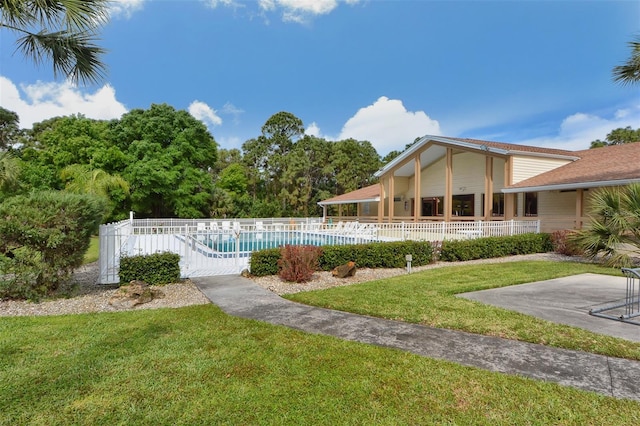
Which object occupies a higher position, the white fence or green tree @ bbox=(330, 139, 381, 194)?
green tree @ bbox=(330, 139, 381, 194)

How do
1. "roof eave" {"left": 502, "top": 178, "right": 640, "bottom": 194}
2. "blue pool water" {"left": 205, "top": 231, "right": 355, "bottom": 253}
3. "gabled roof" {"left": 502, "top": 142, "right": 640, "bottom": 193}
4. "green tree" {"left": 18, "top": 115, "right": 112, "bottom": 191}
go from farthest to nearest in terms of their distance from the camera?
"green tree" {"left": 18, "top": 115, "right": 112, "bottom": 191}, "gabled roof" {"left": 502, "top": 142, "right": 640, "bottom": 193}, "roof eave" {"left": 502, "top": 178, "right": 640, "bottom": 194}, "blue pool water" {"left": 205, "top": 231, "right": 355, "bottom": 253}

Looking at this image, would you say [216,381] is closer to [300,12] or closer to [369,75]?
[300,12]

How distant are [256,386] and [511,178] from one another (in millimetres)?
18678

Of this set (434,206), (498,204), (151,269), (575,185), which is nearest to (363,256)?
(151,269)

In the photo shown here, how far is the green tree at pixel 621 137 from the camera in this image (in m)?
36.5

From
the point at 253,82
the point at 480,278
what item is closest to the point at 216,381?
the point at 480,278

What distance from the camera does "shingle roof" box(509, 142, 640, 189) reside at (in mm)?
14109

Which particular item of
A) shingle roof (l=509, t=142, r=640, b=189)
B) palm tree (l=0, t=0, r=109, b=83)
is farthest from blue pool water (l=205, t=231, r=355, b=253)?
shingle roof (l=509, t=142, r=640, b=189)

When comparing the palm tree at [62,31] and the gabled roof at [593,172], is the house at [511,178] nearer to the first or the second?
the gabled roof at [593,172]

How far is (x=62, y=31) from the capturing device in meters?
6.99

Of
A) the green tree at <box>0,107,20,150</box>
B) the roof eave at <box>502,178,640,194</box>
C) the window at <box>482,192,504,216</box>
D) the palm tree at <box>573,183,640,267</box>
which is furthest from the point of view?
the green tree at <box>0,107,20,150</box>

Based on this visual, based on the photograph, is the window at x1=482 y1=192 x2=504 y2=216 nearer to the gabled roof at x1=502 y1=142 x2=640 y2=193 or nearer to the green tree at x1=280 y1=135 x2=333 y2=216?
the gabled roof at x1=502 y1=142 x2=640 y2=193

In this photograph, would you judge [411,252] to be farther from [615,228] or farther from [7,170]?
[7,170]

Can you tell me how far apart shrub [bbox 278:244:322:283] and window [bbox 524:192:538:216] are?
15.9m
